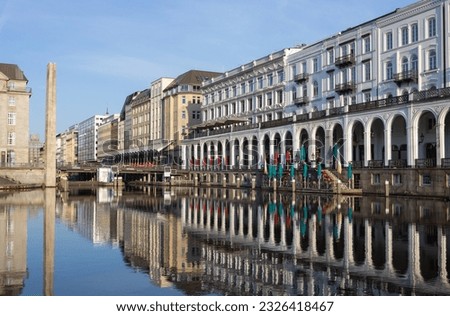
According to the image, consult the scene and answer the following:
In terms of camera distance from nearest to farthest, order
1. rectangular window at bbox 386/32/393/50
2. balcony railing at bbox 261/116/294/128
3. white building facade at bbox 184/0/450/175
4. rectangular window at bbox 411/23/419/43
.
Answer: white building facade at bbox 184/0/450/175, rectangular window at bbox 411/23/419/43, rectangular window at bbox 386/32/393/50, balcony railing at bbox 261/116/294/128

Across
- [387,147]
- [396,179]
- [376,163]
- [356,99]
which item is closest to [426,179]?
[396,179]

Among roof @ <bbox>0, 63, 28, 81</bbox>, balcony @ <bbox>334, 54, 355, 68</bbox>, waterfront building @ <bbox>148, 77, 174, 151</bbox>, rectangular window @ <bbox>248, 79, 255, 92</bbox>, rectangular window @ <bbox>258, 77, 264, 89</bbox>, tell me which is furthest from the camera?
waterfront building @ <bbox>148, 77, 174, 151</bbox>

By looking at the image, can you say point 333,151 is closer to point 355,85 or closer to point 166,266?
point 355,85

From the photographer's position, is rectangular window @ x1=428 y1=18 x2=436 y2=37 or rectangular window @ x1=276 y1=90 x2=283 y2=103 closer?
rectangular window @ x1=428 y1=18 x2=436 y2=37

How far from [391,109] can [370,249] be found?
3924cm

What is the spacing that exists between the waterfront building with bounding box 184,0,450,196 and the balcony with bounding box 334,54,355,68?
0.13 meters

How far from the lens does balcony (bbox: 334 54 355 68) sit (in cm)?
6750

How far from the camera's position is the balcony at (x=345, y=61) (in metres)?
67.5

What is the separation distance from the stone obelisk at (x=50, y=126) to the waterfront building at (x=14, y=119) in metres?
14.5

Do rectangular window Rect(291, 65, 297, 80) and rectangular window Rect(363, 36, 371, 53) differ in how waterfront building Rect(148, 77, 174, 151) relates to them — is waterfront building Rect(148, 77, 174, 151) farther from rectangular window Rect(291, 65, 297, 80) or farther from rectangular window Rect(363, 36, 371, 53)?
rectangular window Rect(363, 36, 371, 53)

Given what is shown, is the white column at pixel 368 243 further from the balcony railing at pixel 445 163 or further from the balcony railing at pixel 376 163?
the balcony railing at pixel 376 163

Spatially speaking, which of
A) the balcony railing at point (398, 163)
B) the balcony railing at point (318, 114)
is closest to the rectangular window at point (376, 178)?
the balcony railing at point (398, 163)

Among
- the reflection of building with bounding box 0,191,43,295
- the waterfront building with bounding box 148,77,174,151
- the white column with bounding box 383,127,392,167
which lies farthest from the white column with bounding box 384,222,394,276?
the waterfront building with bounding box 148,77,174,151

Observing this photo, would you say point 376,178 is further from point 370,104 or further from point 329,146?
point 329,146
